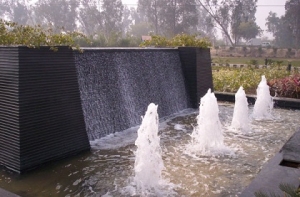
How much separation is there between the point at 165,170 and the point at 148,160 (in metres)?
0.65

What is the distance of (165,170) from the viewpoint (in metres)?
5.15

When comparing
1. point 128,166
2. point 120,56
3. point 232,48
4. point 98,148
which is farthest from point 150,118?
point 232,48

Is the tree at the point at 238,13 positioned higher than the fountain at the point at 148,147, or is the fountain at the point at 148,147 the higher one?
the tree at the point at 238,13

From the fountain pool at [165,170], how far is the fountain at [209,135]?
8.7 inches

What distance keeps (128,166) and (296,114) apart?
6529 millimetres

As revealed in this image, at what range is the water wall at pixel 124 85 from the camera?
21.9 feet

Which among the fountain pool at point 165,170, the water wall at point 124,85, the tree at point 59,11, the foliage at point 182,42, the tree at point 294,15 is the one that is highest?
the tree at point 59,11

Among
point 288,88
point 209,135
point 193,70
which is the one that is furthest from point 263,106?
point 209,135

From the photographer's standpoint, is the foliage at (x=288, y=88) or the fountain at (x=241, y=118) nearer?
the fountain at (x=241, y=118)

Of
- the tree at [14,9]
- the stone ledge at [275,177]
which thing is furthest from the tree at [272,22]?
the stone ledge at [275,177]

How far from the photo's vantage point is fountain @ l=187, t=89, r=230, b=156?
20.1 feet

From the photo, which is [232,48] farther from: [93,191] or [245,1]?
[93,191]

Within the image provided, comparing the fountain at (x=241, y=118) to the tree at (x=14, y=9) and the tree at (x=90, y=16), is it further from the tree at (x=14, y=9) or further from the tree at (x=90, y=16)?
the tree at (x=14, y=9)

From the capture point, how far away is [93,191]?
441cm
